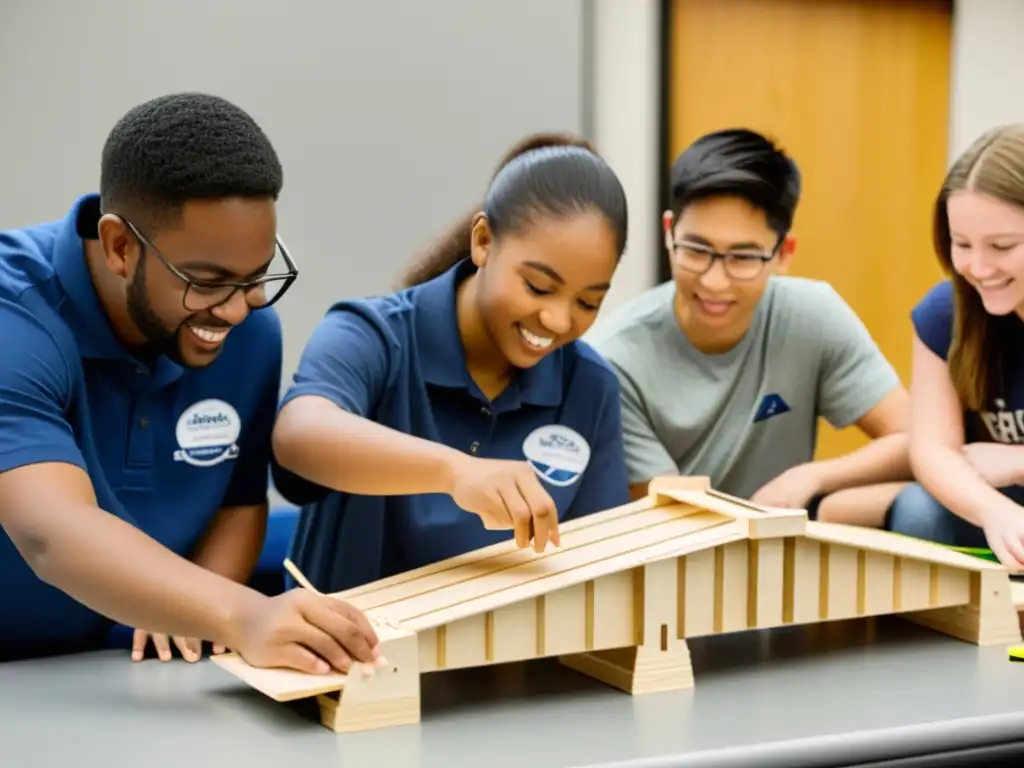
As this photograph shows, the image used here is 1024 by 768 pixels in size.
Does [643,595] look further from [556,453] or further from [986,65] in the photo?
[986,65]

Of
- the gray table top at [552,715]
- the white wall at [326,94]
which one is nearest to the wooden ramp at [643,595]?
the gray table top at [552,715]

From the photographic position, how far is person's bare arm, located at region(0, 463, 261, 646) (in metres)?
1.21

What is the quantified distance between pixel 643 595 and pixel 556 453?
0.46 m

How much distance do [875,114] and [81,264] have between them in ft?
11.6

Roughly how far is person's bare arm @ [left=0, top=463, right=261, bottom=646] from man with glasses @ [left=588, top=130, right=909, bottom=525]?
1001mm

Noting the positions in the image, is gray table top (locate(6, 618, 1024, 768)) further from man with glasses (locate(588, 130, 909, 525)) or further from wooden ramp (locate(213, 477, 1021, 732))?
man with glasses (locate(588, 130, 909, 525))

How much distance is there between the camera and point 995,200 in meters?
1.74

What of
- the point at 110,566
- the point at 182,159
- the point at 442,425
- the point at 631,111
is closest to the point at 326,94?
the point at 631,111

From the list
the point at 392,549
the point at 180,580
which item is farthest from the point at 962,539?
the point at 180,580

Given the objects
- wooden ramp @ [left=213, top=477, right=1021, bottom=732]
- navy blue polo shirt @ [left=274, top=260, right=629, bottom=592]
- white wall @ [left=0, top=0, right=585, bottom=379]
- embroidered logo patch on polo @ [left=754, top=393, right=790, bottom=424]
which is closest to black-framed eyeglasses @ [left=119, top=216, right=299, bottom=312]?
navy blue polo shirt @ [left=274, top=260, right=629, bottom=592]

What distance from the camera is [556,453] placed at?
1728mm

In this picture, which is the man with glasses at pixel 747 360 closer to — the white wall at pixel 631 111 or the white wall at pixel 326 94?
the white wall at pixel 326 94

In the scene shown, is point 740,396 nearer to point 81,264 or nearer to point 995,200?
point 995,200

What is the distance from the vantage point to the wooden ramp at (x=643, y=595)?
1.19 m
